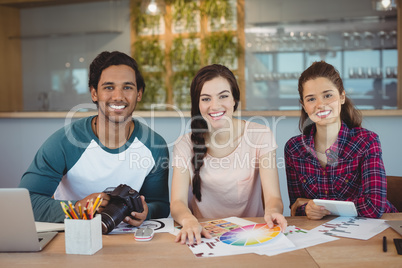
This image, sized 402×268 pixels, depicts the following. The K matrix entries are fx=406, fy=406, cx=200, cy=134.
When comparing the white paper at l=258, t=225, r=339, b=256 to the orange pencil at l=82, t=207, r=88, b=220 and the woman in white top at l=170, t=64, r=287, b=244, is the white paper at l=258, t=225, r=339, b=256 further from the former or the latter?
the orange pencil at l=82, t=207, r=88, b=220

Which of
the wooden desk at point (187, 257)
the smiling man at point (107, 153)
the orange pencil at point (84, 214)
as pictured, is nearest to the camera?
the wooden desk at point (187, 257)

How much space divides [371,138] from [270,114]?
1309 mm

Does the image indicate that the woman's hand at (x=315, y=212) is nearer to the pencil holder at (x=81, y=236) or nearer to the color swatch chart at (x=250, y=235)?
the color swatch chart at (x=250, y=235)

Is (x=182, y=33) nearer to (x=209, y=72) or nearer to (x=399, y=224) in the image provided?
(x=209, y=72)

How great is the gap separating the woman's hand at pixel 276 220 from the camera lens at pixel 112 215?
493 mm

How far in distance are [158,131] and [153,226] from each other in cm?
185

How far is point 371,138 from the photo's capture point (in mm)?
1742

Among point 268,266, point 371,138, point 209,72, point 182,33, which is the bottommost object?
point 268,266

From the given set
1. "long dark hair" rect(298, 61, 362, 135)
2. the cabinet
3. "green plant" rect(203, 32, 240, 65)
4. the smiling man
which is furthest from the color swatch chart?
"green plant" rect(203, 32, 240, 65)

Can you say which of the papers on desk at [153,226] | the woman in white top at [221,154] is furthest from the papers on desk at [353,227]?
the papers on desk at [153,226]

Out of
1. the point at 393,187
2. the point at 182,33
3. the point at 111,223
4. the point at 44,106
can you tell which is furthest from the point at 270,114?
the point at 44,106

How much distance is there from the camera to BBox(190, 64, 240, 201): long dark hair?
5.95 feet

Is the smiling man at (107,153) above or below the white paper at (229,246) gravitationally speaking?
above

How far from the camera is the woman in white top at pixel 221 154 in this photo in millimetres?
1802
